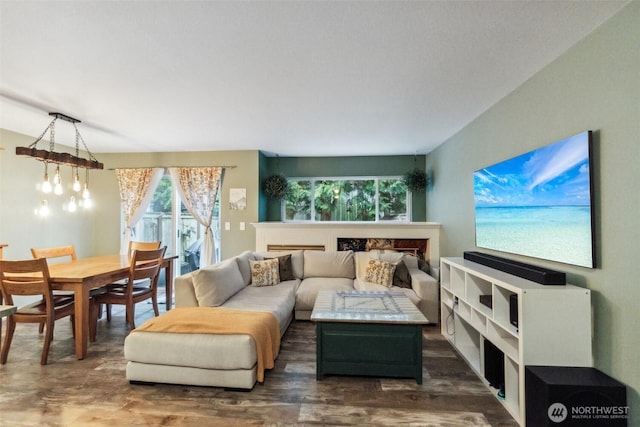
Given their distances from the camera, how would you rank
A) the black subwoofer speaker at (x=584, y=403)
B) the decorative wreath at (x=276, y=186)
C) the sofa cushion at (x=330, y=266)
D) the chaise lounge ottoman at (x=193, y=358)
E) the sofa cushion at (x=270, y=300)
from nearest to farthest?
the black subwoofer speaker at (x=584, y=403), the chaise lounge ottoman at (x=193, y=358), the sofa cushion at (x=270, y=300), the sofa cushion at (x=330, y=266), the decorative wreath at (x=276, y=186)

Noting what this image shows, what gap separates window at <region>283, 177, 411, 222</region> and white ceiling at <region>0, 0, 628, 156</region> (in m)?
1.80

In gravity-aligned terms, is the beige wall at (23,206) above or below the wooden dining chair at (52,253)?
above

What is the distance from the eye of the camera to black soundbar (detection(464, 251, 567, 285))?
1.78 metres

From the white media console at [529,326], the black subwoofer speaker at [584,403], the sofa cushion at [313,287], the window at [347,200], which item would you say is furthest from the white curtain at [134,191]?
the black subwoofer speaker at [584,403]

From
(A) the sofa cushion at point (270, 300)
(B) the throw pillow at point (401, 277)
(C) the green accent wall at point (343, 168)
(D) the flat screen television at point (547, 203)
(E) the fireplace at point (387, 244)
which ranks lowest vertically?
(A) the sofa cushion at point (270, 300)

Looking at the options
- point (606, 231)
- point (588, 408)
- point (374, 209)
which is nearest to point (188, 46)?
point (606, 231)

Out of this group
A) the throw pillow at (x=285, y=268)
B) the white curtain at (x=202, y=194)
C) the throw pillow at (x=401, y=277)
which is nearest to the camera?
the throw pillow at (x=401, y=277)

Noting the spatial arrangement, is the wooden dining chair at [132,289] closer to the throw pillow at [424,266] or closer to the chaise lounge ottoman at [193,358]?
the chaise lounge ottoman at [193,358]

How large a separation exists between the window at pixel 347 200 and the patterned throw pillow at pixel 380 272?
1.45m

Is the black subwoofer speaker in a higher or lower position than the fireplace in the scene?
lower

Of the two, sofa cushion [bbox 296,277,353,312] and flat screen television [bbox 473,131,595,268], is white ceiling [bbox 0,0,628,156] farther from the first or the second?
sofa cushion [bbox 296,277,353,312]

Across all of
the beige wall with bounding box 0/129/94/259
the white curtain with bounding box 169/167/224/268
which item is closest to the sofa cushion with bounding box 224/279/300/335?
the white curtain with bounding box 169/167/224/268

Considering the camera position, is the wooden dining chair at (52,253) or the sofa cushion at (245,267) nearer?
the wooden dining chair at (52,253)

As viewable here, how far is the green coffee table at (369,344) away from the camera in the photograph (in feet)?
7.22
